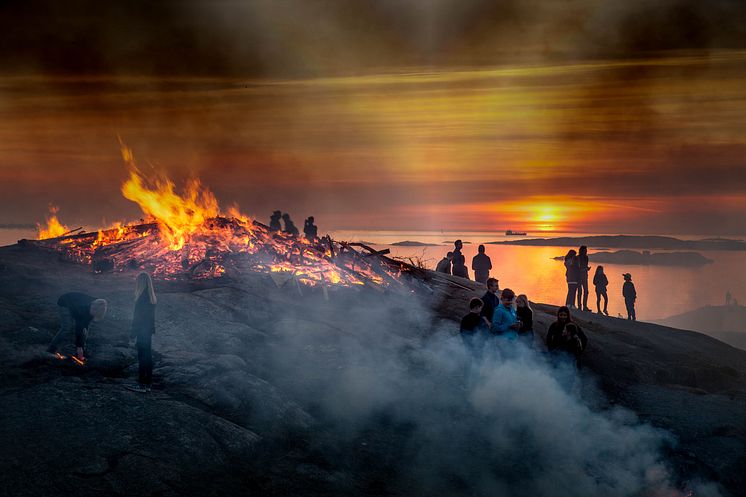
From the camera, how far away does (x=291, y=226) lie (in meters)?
24.0

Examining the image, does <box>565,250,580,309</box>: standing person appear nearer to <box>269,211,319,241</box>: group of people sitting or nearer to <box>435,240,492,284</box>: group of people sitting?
<box>435,240,492,284</box>: group of people sitting

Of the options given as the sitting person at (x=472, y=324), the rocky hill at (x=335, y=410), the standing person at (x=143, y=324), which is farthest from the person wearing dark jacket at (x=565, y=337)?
the standing person at (x=143, y=324)

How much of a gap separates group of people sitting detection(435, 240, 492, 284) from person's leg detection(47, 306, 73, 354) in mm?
14272

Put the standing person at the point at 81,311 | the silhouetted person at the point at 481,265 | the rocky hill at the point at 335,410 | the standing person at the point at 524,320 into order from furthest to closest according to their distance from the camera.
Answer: the silhouetted person at the point at 481,265 → the standing person at the point at 524,320 → the standing person at the point at 81,311 → the rocky hill at the point at 335,410

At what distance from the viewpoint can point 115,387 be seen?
35.8 feet

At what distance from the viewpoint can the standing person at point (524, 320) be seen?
12312mm

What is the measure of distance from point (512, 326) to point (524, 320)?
52cm

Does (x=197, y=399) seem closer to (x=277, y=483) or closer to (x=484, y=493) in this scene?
(x=277, y=483)

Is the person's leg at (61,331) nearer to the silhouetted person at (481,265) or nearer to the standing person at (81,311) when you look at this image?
the standing person at (81,311)

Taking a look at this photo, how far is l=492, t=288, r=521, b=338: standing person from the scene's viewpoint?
11.9 m

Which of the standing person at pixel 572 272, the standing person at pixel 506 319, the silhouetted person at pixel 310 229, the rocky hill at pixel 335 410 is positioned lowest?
the rocky hill at pixel 335 410

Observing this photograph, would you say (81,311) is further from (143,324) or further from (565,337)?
(565,337)

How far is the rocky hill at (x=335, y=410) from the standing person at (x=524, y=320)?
399 mm

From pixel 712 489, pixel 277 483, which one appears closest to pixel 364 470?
pixel 277 483
